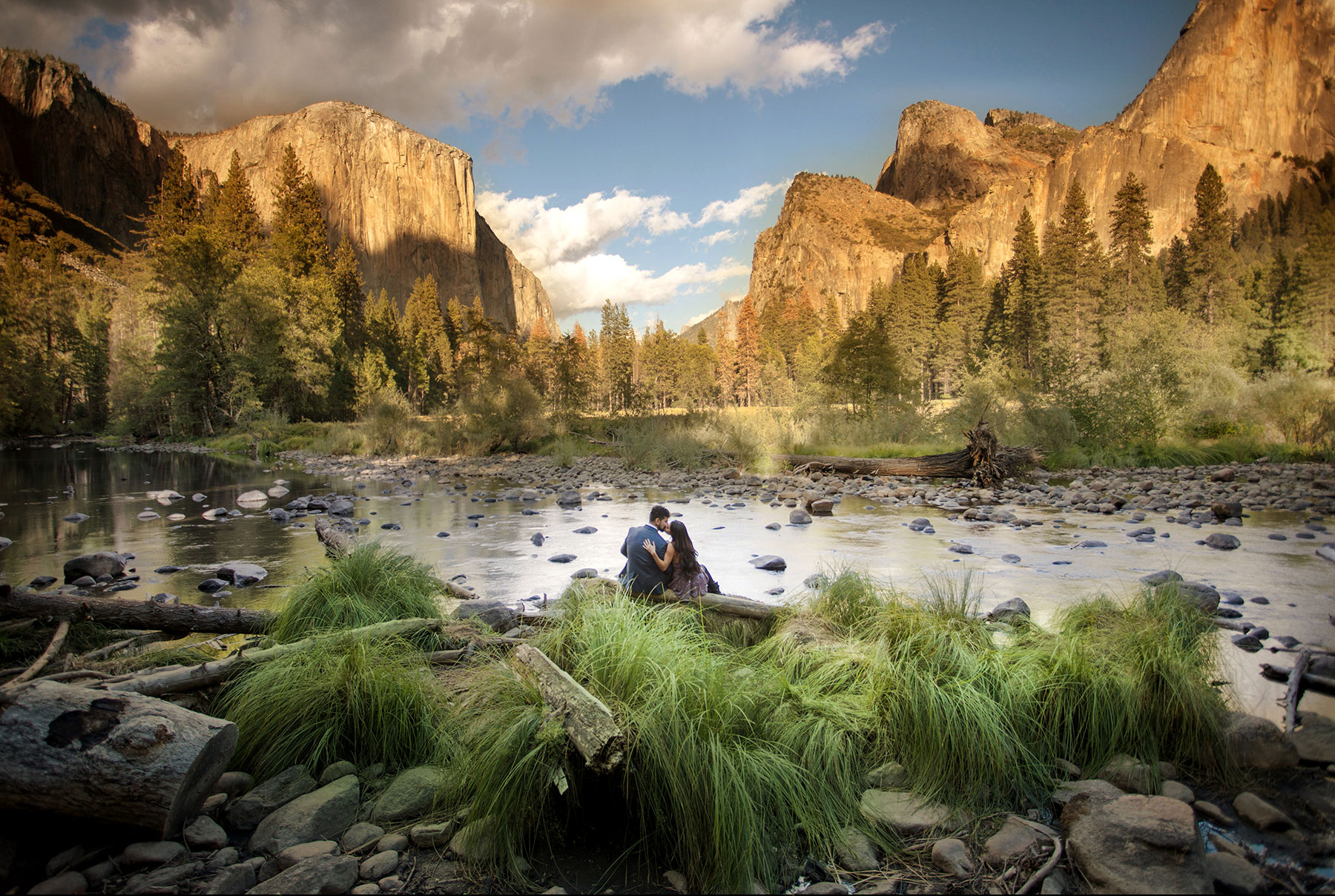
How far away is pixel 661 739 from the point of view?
268cm

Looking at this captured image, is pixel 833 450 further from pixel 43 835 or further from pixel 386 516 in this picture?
pixel 43 835

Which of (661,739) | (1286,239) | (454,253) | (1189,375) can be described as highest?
(454,253)

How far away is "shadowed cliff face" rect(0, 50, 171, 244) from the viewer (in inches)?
509

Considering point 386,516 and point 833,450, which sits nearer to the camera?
point 386,516

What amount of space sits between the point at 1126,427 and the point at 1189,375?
343cm

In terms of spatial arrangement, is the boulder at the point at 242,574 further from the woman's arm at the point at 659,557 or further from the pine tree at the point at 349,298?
the pine tree at the point at 349,298

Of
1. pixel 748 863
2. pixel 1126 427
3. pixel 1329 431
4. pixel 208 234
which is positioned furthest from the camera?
pixel 208 234

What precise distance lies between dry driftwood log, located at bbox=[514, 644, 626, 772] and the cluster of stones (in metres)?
0.57

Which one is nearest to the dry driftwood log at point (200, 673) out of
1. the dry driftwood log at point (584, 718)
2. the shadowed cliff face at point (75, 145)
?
the dry driftwood log at point (584, 718)

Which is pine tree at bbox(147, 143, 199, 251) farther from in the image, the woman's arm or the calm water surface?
the woman's arm

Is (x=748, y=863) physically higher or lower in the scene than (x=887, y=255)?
lower

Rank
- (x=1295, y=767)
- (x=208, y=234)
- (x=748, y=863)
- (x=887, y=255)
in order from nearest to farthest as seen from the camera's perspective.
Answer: (x=748, y=863) → (x=1295, y=767) → (x=208, y=234) → (x=887, y=255)

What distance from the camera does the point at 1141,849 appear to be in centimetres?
221

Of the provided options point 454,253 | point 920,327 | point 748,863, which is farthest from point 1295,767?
point 454,253
